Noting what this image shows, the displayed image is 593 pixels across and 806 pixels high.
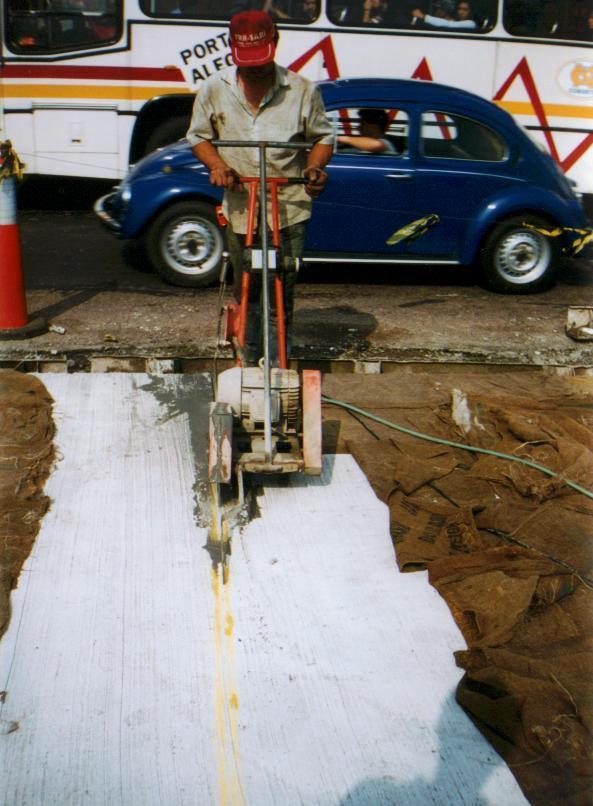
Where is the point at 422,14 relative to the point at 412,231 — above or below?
above

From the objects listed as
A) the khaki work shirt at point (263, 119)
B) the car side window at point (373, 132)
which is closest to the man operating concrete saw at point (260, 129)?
the khaki work shirt at point (263, 119)

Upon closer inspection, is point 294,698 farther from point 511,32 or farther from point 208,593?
point 511,32

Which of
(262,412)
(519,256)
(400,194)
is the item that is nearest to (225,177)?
(262,412)

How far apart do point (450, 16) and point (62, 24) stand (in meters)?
4.29

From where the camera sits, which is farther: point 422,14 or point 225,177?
point 422,14

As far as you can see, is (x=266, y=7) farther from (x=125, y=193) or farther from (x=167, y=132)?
(x=125, y=193)

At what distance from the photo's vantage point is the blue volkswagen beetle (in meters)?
7.92

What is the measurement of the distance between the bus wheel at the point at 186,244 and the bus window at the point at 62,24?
3.41 meters

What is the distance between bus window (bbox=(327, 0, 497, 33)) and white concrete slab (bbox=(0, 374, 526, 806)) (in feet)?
23.1

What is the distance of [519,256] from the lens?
328 inches

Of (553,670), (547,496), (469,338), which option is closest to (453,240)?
(469,338)

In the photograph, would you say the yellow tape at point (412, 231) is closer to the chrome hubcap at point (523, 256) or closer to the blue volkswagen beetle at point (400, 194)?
the blue volkswagen beetle at point (400, 194)

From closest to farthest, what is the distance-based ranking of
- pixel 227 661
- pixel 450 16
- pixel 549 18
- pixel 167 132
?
1. pixel 227 661
2. pixel 450 16
3. pixel 549 18
4. pixel 167 132

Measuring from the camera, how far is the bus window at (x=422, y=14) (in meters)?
10.1
